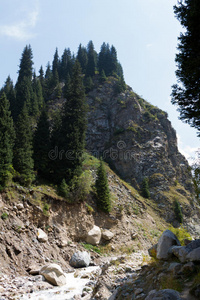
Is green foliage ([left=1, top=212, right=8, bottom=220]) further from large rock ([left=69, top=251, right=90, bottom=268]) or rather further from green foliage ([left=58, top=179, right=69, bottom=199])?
green foliage ([left=58, top=179, right=69, bottom=199])

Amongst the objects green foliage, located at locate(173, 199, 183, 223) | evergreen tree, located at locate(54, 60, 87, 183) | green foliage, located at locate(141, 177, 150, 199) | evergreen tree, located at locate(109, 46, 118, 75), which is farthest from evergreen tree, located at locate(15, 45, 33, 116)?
green foliage, located at locate(173, 199, 183, 223)

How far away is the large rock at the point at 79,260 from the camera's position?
1888cm

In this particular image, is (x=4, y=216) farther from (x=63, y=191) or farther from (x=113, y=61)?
(x=113, y=61)

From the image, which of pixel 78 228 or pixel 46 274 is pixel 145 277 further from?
pixel 78 228

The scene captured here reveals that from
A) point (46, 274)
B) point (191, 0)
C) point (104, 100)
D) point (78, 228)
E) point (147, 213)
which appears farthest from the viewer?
point (104, 100)

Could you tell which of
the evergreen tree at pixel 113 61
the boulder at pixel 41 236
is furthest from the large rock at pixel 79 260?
the evergreen tree at pixel 113 61

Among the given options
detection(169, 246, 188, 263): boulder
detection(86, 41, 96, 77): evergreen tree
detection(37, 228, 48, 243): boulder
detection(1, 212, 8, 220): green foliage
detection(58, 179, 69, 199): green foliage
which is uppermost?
detection(86, 41, 96, 77): evergreen tree

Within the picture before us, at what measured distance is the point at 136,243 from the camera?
91.5 ft

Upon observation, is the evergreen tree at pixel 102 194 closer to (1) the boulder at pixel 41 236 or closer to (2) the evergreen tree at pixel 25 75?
(1) the boulder at pixel 41 236

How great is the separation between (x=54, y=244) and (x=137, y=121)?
143 ft

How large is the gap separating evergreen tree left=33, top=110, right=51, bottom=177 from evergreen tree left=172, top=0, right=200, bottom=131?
20792mm

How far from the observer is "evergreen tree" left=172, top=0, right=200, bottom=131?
27.0 ft

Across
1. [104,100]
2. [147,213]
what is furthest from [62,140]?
[104,100]

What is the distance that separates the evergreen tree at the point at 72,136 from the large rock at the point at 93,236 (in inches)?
273
